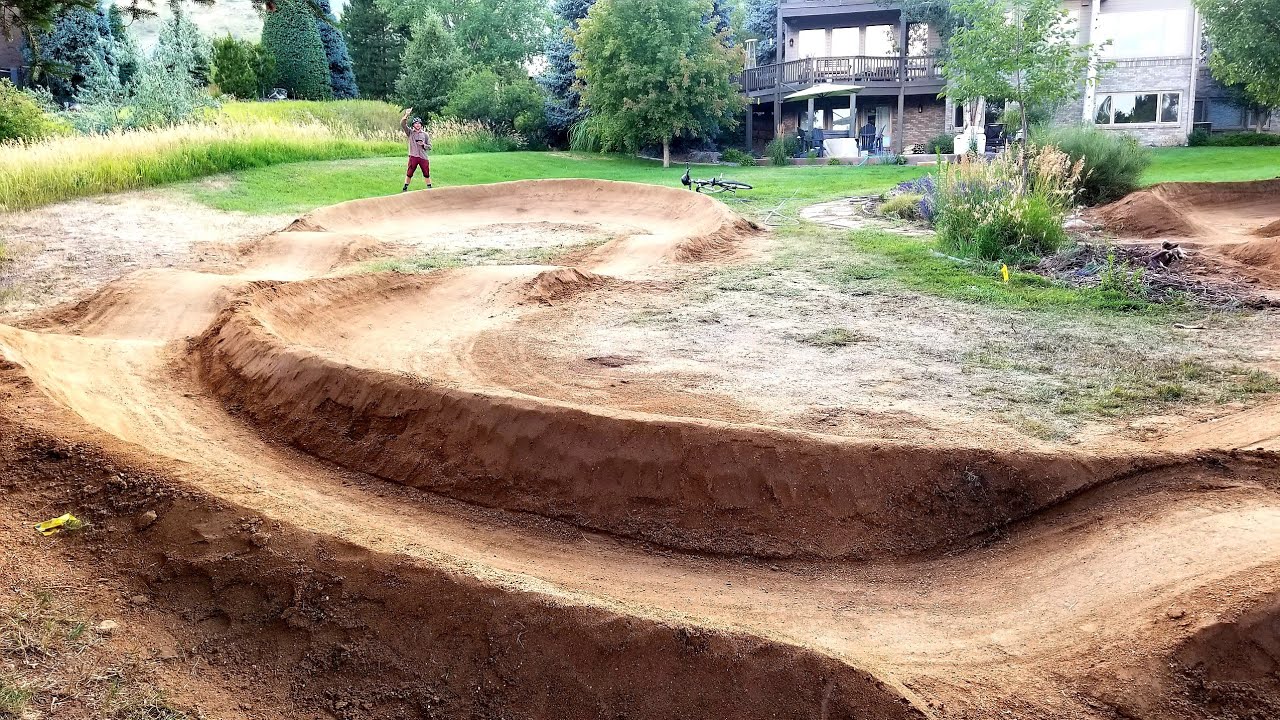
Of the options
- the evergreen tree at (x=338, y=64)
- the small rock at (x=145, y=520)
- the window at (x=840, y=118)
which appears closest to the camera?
Answer: the small rock at (x=145, y=520)

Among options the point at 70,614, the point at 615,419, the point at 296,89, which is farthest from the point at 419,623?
the point at 296,89

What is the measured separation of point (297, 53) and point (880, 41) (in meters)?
23.4

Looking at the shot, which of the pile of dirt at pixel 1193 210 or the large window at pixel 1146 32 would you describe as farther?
the large window at pixel 1146 32

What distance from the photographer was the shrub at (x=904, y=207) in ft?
50.2

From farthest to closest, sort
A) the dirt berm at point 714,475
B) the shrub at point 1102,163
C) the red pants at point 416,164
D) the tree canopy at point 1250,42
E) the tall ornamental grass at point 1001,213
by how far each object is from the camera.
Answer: the red pants at point 416,164 < the shrub at point 1102,163 < the tree canopy at point 1250,42 < the tall ornamental grass at point 1001,213 < the dirt berm at point 714,475

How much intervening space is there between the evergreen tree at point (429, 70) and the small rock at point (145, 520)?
109 ft

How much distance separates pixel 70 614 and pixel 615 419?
264 centimetres

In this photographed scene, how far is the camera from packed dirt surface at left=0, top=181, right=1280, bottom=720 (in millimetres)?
3311

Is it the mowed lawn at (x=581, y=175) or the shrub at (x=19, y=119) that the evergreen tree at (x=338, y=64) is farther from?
the shrub at (x=19, y=119)

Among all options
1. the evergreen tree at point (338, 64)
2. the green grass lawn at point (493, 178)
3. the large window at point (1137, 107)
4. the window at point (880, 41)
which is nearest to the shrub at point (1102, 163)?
the green grass lawn at point (493, 178)

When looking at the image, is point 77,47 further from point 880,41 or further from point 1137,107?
point 1137,107

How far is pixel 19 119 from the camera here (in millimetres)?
18578

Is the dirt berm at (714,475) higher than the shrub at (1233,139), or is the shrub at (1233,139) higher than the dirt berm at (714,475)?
the shrub at (1233,139)

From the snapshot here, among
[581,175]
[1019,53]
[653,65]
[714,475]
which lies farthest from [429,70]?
[714,475]
